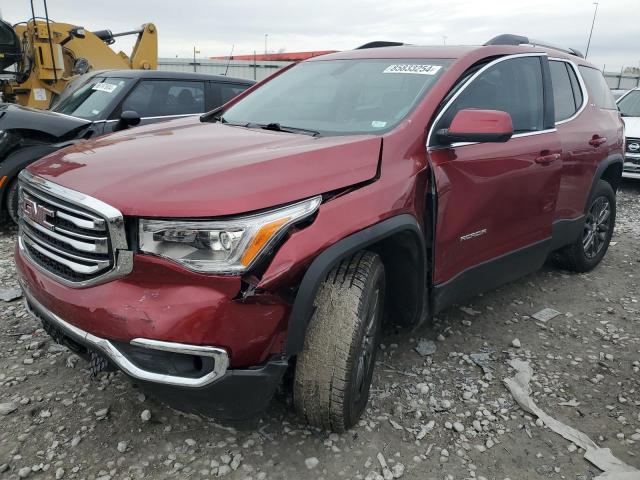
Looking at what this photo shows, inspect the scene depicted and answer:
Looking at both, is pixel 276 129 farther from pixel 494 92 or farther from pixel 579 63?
pixel 579 63

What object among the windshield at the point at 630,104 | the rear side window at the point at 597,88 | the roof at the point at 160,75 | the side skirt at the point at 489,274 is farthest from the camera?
the windshield at the point at 630,104

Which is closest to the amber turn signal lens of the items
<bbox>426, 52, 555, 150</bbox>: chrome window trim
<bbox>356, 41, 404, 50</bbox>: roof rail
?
<bbox>426, 52, 555, 150</bbox>: chrome window trim

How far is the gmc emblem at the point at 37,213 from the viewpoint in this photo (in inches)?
82.0

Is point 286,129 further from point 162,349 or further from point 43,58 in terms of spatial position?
point 43,58

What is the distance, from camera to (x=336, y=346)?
2.09m

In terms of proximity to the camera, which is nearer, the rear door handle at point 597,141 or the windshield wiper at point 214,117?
the windshield wiper at point 214,117

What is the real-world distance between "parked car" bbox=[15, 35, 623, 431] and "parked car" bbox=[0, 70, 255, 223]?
1.92 m

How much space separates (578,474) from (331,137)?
5.91 feet

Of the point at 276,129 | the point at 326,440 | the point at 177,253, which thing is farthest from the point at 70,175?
the point at 326,440

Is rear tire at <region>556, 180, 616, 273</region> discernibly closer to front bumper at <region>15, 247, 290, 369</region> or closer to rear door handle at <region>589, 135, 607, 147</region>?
rear door handle at <region>589, 135, 607, 147</region>

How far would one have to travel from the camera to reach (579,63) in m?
4.21

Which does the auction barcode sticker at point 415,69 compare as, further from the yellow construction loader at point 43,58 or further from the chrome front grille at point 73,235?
the yellow construction loader at point 43,58

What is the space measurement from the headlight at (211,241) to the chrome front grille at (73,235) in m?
0.11

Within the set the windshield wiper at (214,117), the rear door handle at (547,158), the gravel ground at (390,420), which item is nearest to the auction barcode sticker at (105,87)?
the windshield wiper at (214,117)
